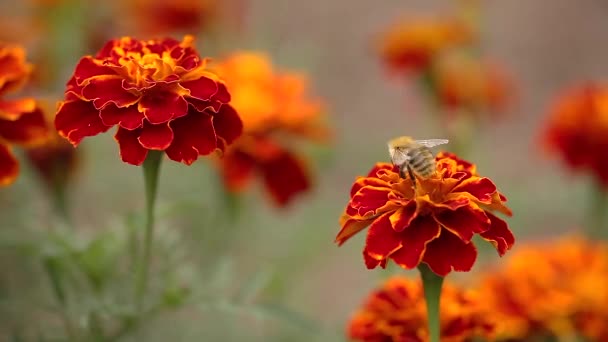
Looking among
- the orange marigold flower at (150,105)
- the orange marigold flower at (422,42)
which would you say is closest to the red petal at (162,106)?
the orange marigold flower at (150,105)

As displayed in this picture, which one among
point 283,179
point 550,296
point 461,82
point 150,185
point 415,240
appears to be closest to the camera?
A: point 415,240

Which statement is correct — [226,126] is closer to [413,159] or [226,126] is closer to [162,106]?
[162,106]

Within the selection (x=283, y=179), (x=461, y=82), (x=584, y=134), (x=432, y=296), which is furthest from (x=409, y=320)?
(x=461, y=82)

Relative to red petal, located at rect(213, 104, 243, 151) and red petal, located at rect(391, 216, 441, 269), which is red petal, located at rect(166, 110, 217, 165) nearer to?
red petal, located at rect(213, 104, 243, 151)

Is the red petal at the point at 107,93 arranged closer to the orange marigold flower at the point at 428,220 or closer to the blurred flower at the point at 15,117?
the blurred flower at the point at 15,117

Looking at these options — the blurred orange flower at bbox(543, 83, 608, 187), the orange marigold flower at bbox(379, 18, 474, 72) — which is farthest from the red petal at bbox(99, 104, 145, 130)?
the orange marigold flower at bbox(379, 18, 474, 72)

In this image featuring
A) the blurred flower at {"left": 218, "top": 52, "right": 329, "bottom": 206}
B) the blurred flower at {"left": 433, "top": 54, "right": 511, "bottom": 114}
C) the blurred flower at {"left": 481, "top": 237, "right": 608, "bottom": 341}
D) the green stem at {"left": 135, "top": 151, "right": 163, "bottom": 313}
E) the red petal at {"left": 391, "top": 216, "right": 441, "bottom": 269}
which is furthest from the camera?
the blurred flower at {"left": 433, "top": 54, "right": 511, "bottom": 114}

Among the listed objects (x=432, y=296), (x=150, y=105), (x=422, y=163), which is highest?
(x=150, y=105)
